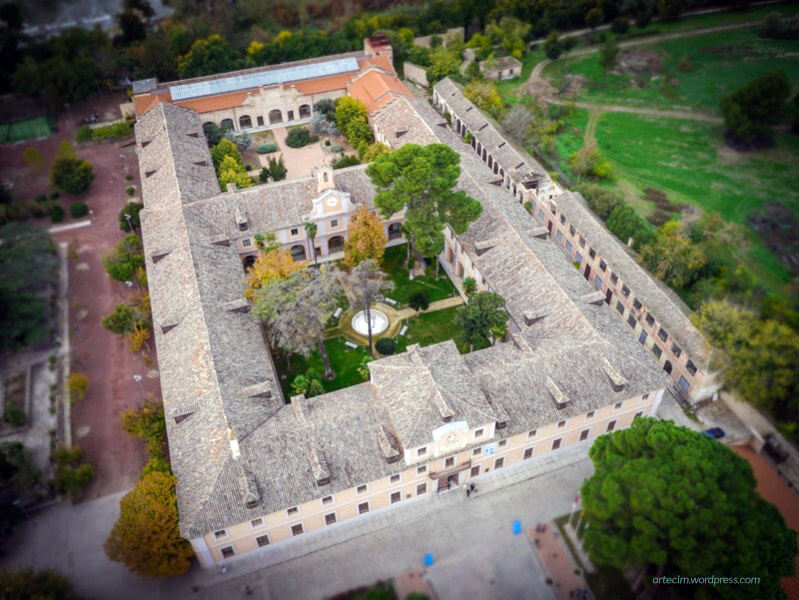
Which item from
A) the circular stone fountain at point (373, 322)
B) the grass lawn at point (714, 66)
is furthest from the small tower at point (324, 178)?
the grass lawn at point (714, 66)

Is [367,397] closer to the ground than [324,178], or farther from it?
closer to the ground

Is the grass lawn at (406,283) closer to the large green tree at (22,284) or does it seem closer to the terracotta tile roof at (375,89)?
the terracotta tile roof at (375,89)

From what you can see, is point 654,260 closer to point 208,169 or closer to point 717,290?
point 717,290

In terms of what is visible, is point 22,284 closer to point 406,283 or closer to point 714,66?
point 406,283

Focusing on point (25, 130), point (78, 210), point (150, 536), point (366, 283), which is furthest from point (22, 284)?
point (25, 130)

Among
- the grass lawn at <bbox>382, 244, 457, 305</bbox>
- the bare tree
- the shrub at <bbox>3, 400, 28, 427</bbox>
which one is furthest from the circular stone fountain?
the shrub at <bbox>3, 400, 28, 427</bbox>

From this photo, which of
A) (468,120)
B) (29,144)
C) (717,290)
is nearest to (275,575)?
(717,290)

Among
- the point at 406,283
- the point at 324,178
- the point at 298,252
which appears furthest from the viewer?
the point at 298,252

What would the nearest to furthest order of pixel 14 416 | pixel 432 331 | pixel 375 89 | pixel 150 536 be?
pixel 150 536 → pixel 14 416 → pixel 432 331 → pixel 375 89
